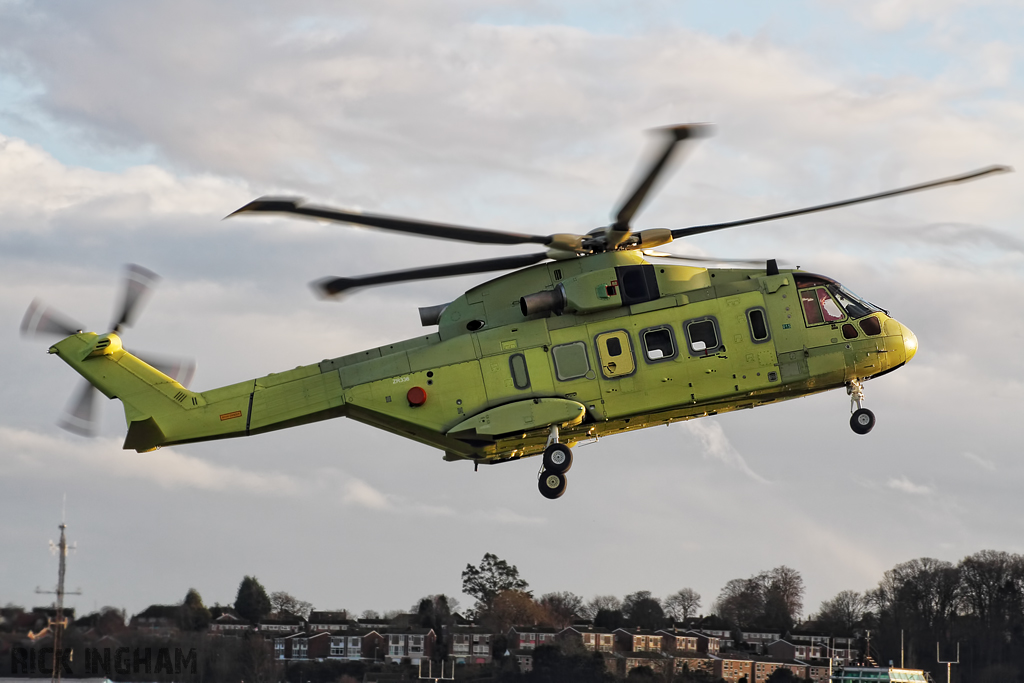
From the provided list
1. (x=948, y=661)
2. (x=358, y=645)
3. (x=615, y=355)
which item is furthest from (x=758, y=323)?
(x=948, y=661)

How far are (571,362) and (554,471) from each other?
2332mm

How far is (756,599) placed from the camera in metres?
71.8

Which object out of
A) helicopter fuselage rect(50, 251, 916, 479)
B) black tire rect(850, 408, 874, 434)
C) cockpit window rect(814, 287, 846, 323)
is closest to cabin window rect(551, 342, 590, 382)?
helicopter fuselage rect(50, 251, 916, 479)

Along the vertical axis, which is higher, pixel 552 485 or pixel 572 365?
pixel 572 365

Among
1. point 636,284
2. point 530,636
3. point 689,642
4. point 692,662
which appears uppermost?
point 636,284

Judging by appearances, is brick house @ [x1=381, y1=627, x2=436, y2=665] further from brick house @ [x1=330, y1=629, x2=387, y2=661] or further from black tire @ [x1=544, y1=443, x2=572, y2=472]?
black tire @ [x1=544, y1=443, x2=572, y2=472]

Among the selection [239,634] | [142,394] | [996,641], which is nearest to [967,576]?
[996,641]

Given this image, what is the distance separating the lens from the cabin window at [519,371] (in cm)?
2533

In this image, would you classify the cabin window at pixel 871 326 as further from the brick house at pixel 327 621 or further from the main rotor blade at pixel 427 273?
the brick house at pixel 327 621

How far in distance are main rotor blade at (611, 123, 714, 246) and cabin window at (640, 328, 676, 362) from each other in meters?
2.17

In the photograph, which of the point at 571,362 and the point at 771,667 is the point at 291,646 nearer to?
the point at 771,667

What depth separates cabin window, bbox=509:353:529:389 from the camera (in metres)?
25.3

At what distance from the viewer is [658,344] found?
25.4 m

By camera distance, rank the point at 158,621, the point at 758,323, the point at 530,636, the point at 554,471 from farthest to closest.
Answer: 1. the point at 530,636
2. the point at 158,621
3. the point at 758,323
4. the point at 554,471
